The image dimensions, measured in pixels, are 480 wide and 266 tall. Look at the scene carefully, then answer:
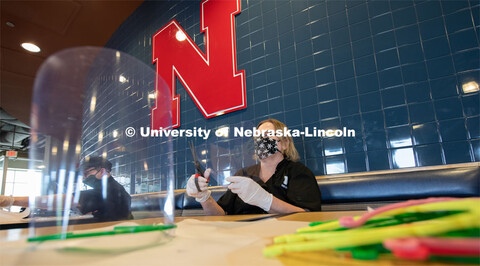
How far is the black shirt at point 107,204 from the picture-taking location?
0.50 m

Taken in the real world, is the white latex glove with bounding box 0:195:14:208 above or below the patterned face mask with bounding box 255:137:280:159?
below

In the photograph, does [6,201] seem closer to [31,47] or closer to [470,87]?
[470,87]

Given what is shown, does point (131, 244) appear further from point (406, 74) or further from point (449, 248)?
point (406, 74)

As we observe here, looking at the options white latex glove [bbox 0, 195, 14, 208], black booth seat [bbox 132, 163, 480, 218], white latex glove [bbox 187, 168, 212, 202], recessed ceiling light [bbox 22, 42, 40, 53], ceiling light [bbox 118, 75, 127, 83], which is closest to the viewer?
ceiling light [bbox 118, 75, 127, 83]

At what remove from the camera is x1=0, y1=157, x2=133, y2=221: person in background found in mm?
500

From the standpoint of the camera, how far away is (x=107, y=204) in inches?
20.1

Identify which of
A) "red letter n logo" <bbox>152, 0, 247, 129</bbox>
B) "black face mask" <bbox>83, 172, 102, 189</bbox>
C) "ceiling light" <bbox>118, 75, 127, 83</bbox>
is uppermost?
"red letter n logo" <bbox>152, 0, 247, 129</bbox>

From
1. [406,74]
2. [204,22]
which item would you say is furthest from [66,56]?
[204,22]

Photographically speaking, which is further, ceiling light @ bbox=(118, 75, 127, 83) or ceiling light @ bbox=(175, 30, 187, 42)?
ceiling light @ bbox=(175, 30, 187, 42)

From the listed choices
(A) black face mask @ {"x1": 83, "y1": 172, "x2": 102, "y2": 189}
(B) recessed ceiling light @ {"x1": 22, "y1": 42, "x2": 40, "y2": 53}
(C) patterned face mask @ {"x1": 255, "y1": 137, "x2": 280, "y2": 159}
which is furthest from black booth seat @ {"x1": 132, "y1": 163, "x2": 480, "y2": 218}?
(B) recessed ceiling light @ {"x1": 22, "y1": 42, "x2": 40, "y2": 53}

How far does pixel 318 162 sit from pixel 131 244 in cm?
184

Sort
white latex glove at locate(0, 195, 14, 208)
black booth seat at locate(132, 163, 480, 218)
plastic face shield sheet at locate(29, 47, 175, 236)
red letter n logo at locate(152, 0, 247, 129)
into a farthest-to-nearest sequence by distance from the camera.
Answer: red letter n logo at locate(152, 0, 247, 129) → white latex glove at locate(0, 195, 14, 208) → black booth seat at locate(132, 163, 480, 218) → plastic face shield sheet at locate(29, 47, 175, 236)

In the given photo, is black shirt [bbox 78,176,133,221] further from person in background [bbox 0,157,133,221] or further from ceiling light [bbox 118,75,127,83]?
ceiling light [bbox 118,75,127,83]

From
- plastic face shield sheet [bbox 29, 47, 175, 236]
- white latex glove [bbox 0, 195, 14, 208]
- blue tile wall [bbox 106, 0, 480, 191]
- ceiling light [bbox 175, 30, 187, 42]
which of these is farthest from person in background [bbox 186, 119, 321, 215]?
ceiling light [bbox 175, 30, 187, 42]
